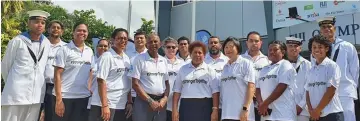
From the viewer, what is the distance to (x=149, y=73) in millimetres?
5270

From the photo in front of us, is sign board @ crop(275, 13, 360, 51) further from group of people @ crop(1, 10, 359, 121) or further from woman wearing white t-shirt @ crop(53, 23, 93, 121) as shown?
woman wearing white t-shirt @ crop(53, 23, 93, 121)

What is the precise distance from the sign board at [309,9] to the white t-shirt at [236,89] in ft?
32.9

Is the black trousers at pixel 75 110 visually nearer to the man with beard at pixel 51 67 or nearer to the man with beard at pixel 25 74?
the man with beard at pixel 51 67

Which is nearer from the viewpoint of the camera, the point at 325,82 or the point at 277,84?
the point at 325,82

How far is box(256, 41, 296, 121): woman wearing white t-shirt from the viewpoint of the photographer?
16.0ft

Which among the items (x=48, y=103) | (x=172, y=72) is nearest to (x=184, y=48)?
(x=172, y=72)

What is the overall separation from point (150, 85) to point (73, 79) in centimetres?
107

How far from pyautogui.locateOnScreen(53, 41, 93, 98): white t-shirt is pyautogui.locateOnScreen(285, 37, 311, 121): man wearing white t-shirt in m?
2.83

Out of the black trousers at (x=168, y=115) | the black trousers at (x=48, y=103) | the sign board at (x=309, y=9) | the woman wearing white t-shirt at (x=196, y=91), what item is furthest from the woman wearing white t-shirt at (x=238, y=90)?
the sign board at (x=309, y=9)

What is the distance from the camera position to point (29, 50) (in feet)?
17.1

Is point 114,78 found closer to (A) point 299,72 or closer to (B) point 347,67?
(A) point 299,72

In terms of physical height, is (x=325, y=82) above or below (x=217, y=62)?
below

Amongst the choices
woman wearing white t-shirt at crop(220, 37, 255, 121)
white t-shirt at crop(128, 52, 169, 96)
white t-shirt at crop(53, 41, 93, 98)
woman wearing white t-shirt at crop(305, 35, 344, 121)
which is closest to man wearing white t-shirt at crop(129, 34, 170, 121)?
white t-shirt at crop(128, 52, 169, 96)

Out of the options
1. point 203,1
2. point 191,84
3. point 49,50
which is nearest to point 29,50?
point 49,50
